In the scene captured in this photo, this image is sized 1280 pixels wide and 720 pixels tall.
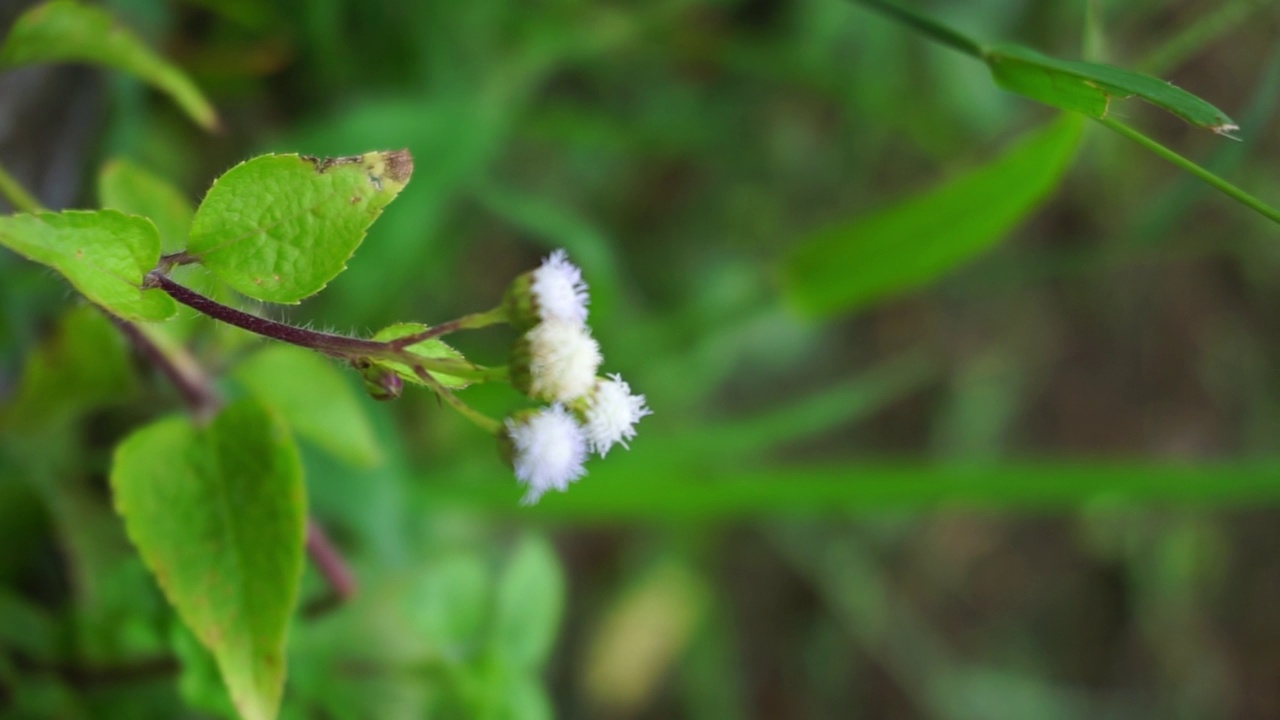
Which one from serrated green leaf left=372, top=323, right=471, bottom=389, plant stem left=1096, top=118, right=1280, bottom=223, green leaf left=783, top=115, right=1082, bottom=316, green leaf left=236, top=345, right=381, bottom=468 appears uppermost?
green leaf left=783, top=115, right=1082, bottom=316

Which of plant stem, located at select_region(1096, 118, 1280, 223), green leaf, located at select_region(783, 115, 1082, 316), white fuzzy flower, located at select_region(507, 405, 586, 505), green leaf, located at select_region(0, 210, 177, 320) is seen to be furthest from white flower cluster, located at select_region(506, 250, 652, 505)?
green leaf, located at select_region(783, 115, 1082, 316)

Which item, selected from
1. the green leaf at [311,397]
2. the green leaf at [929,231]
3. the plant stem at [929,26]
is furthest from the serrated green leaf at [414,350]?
the green leaf at [929,231]

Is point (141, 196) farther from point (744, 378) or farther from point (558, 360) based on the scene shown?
point (744, 378)

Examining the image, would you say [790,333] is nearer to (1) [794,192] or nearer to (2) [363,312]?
(1) [794,192]

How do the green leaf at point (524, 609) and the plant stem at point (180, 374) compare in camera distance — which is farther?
the green leaf at point (524, 609)

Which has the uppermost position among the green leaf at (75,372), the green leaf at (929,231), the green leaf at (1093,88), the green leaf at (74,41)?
the green leaf at (929,231)

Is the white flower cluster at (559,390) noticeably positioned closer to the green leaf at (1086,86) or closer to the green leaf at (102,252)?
the green leaf at (102,252)

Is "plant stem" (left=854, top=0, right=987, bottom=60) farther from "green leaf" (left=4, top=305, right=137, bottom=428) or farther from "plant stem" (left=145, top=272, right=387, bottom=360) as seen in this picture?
"green leaf" (left=4, top=305, right=137, bottom=428)
